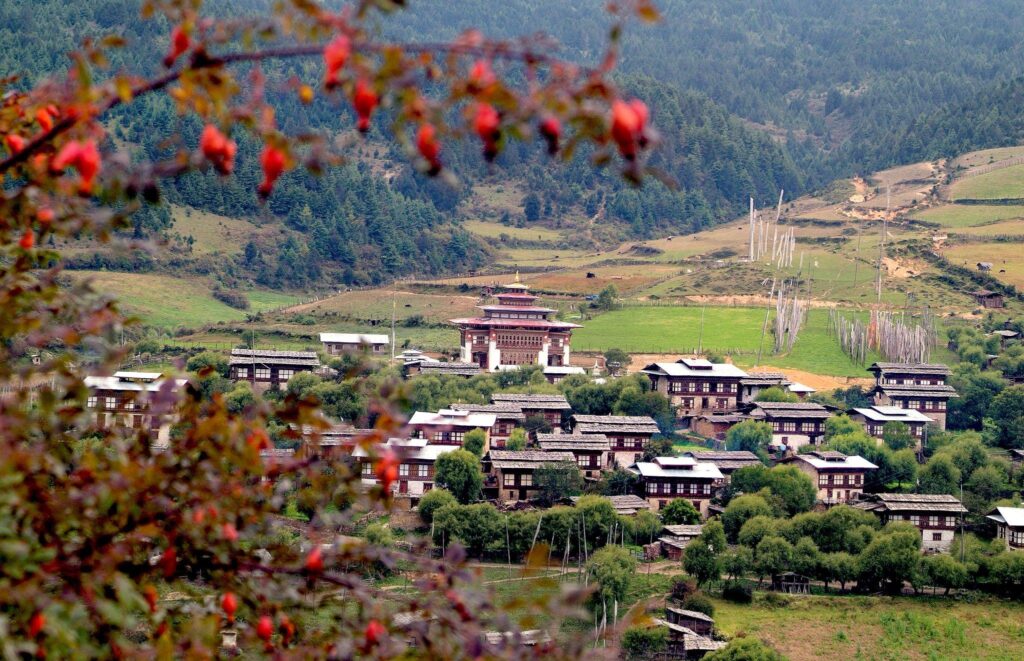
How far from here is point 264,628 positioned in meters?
6.07

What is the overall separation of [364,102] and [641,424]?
137ft

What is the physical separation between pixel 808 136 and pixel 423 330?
410 feet

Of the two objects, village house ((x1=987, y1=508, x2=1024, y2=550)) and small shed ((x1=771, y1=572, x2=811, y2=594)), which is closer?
small shed ((x1=771, y1=572, x2=811, y2=594))

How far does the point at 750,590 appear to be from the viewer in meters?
34.6

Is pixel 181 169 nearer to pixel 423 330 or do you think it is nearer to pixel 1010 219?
pixel 423 330

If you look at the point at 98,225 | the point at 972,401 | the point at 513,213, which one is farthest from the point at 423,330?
the point at 98,225

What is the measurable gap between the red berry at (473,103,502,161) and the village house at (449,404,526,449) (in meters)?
41.3

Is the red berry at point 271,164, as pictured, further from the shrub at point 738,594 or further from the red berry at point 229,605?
the shrub at point 738,594

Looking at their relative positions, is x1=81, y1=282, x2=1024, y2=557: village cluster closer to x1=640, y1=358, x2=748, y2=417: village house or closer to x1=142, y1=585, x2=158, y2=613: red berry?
x1=640, y1=358, x2=748, y2=417: village house

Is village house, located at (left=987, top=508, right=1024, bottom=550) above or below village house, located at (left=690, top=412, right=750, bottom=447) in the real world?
below

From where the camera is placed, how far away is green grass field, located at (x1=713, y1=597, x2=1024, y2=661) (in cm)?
3042

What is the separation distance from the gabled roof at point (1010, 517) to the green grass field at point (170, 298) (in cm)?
3872

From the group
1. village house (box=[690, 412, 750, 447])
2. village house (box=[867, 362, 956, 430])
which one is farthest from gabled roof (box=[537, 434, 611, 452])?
village house (box=[867, 362, 956, 430])

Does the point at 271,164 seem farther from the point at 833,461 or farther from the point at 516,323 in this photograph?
the point at 516,323
